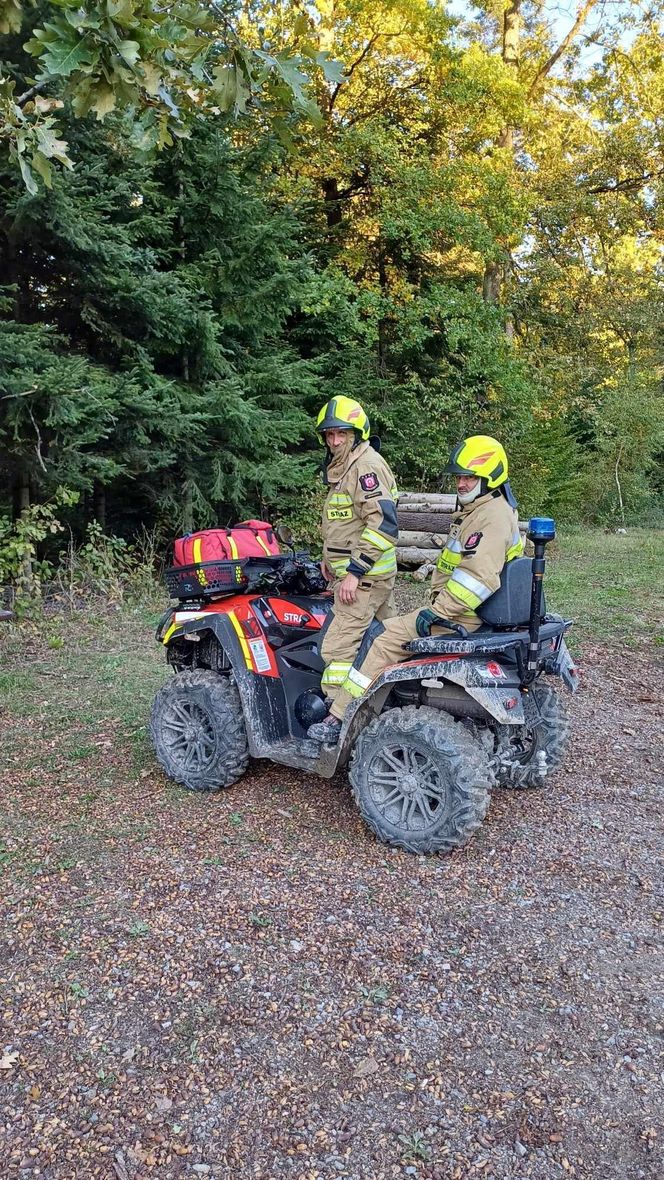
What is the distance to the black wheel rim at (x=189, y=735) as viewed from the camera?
4574mm

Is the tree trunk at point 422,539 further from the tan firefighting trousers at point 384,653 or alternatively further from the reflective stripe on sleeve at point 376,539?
the tan firefighting trousers at point 384,653

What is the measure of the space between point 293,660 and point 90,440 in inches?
202

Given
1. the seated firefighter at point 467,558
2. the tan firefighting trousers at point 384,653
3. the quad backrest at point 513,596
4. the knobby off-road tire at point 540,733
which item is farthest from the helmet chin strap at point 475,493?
the knobby off-road tire at point 540,733

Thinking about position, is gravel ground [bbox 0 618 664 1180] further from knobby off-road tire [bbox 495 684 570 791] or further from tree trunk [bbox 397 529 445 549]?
tree trunk [bbox 397 529 445 549]

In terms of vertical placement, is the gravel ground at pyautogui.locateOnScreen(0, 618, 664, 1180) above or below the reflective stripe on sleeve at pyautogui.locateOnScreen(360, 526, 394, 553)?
below

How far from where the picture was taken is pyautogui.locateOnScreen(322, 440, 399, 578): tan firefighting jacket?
4.20 metres

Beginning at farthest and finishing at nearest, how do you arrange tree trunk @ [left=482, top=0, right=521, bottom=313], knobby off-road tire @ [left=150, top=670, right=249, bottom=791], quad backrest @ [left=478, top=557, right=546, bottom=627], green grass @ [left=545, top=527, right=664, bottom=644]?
1. tree trunk @ [left=482, top=0, right=521, bottom=313]
2. green grass @ [left=545, top=527, right=664, bottom=644]
3. knobby off-road tire @ [left=150, top=670, right=249, bottom=791]
4. quad backrest @ [left=478, top=557, right=546, bottom=627]

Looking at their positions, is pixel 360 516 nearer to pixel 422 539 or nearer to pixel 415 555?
pixel 415 555

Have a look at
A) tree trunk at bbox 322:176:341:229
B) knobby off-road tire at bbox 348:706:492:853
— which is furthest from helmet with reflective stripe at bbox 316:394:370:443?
tree trunk at bbox 322:176:341:229

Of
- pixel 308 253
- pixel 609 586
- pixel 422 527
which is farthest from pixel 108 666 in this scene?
pixel 308 253

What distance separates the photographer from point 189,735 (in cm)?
462

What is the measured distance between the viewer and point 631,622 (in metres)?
8.83

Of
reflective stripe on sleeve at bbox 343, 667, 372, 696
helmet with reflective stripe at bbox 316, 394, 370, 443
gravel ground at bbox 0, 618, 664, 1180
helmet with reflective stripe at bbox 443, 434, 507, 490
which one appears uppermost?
helmet with reflective stripe at bbox 316, 394, 370, 443

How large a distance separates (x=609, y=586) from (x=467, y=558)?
7.97 metres
